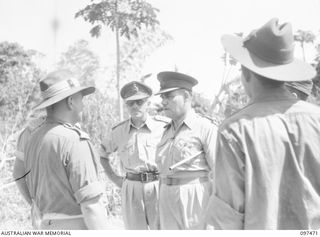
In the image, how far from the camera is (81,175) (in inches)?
82.6

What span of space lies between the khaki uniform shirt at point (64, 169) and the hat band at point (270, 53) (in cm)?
97

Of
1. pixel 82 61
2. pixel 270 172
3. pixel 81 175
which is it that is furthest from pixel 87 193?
pixel 82 61

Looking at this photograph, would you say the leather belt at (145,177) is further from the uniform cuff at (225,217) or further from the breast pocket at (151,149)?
the uniform cuff at (225,217)

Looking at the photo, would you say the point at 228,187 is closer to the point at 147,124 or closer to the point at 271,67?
the point at 271,67

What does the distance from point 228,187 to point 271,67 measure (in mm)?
504

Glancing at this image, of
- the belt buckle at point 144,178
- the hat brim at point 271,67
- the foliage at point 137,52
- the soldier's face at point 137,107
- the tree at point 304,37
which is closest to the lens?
the hat brim at point 271,67

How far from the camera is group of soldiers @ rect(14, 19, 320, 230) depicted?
157 cm

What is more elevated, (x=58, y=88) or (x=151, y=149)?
(x=58, y=88)

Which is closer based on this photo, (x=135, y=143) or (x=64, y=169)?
(x=64, y=169)

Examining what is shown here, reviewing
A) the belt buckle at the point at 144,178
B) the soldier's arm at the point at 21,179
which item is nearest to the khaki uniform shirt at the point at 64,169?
the soldier's arm at the point at 21,179

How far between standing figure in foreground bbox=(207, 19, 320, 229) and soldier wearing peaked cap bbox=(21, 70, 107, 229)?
2.37 feet

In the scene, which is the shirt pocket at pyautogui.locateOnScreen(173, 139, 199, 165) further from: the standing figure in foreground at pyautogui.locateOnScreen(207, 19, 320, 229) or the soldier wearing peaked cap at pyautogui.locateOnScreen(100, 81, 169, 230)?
the standing figure in foreground at pyautogui.locateOnScreen(207, 19, 320, 229)

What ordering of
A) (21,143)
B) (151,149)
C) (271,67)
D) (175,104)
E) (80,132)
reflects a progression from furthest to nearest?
(151,149)
(175,104)
(21,143)
(80,132)
(271,67)

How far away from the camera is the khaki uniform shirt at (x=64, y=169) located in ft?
6.91
